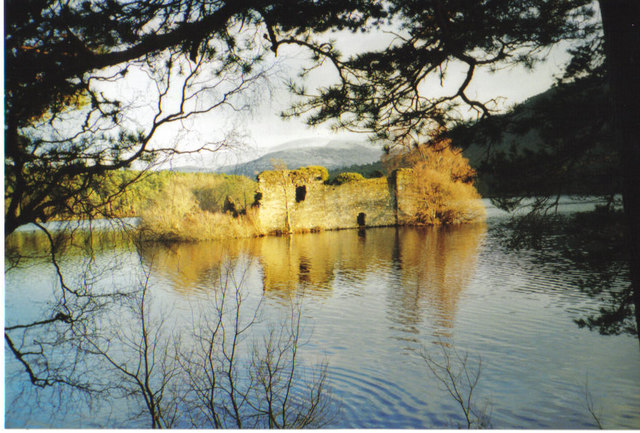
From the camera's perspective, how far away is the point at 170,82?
2816 millimetres

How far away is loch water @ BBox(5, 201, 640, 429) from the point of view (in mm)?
2771

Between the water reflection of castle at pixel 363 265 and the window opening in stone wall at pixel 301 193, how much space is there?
3.04ft

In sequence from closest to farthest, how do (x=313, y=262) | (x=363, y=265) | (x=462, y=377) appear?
1. (x=462, y=377)
2. (x=363, y=265)
3. (x=313, y=262)

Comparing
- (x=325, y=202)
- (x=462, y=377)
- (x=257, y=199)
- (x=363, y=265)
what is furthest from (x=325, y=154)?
(x=325, y=202)

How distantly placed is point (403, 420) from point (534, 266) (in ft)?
18.1

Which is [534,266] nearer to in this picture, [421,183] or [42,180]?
[421,183]

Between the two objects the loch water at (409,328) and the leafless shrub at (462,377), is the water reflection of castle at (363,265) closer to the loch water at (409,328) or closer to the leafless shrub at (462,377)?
the loch water at (409,328)

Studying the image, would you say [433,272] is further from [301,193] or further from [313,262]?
[301,193]

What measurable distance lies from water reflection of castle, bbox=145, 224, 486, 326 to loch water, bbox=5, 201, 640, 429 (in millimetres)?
40

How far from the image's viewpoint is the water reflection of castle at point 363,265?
5.38 metres

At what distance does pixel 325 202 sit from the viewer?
10258 millimetres

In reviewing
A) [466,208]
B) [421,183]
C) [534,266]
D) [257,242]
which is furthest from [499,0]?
[466,208]

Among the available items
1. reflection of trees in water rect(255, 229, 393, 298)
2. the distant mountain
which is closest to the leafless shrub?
the distant mountain

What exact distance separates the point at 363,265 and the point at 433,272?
49.5 inches
